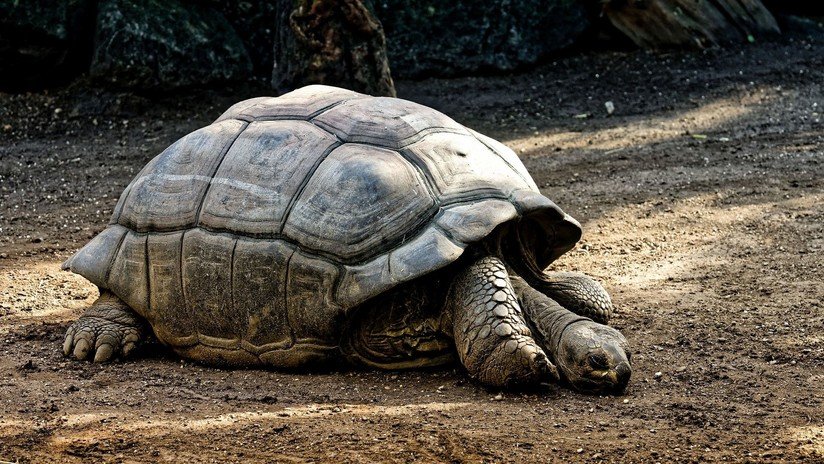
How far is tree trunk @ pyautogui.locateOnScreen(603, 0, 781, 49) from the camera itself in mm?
9977

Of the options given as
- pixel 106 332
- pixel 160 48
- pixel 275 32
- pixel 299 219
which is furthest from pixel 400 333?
pixel 160 48

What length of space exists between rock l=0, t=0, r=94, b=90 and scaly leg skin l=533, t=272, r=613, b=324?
610 cm

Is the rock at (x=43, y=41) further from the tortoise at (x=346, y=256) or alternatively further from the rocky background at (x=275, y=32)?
the tortoise at (x=346, y=256)

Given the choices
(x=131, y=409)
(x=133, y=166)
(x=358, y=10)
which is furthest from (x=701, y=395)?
(x=133, y=166)

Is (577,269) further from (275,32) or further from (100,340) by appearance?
(275,32)

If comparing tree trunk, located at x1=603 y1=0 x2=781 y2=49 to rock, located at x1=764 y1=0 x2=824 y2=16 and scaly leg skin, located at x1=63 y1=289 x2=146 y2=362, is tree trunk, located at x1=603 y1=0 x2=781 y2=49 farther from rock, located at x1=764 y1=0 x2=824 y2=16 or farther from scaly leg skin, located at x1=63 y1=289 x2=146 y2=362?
scaly leg skin, located at x1=63 y1=289 x2=146 y2=362

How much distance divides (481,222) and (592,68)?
639cm

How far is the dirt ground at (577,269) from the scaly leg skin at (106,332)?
8cm

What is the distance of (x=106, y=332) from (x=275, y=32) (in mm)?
4339

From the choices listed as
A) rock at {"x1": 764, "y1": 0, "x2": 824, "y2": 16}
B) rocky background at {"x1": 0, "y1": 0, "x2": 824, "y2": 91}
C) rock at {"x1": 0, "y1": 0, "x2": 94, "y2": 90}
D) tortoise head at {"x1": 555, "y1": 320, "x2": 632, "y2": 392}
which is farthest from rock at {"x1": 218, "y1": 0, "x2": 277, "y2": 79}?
tortoise head at {"x1": 555, "y1": 320, "x2": 632, "y2": 392}

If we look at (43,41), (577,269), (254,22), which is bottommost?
(577,269)

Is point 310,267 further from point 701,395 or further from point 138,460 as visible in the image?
point 701,395

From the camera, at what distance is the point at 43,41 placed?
350 inches

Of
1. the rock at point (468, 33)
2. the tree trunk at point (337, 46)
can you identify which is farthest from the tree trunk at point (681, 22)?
the tree trunk at point (337, 46)
